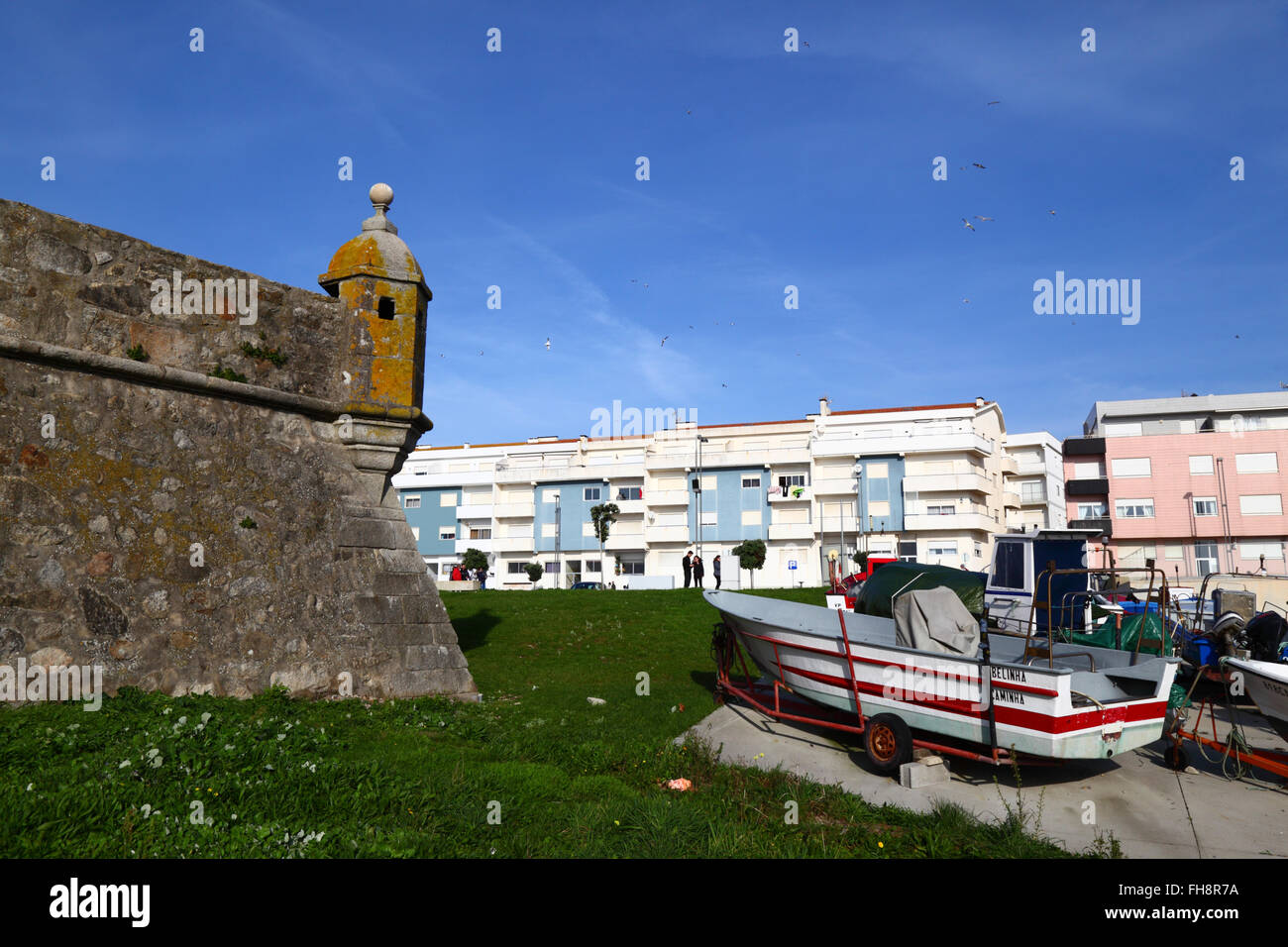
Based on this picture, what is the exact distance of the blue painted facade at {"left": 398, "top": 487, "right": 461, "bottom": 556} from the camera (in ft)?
242

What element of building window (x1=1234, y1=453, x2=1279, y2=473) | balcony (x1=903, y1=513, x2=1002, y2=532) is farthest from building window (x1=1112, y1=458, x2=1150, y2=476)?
balcony (x1=903, y1=513, x2=1002, y2=532)

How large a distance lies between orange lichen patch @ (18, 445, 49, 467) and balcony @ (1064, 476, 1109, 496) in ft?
232

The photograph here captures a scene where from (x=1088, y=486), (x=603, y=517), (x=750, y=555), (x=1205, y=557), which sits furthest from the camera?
(x=1088, y=486)

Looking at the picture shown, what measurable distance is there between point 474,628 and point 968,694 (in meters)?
11.0

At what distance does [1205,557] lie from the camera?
181 feet

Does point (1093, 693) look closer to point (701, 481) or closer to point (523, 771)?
point (523, 771)

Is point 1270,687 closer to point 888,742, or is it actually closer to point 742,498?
point 888,742

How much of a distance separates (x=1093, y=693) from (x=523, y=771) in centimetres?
600

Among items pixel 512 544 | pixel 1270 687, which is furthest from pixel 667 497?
pixel 1270 687

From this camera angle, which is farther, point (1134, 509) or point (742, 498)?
point (742, 498)

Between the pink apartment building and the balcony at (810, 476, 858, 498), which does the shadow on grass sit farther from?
the pink apartment building

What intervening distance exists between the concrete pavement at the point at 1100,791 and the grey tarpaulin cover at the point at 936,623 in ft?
4.19

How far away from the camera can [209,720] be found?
658cm
